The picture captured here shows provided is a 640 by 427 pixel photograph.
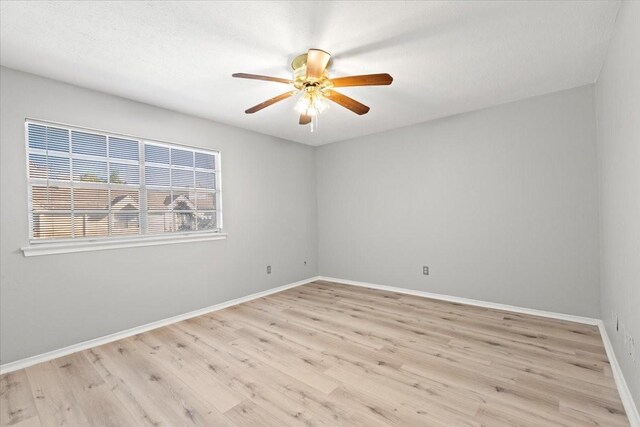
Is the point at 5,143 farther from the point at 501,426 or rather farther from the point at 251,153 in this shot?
the point at 501,426

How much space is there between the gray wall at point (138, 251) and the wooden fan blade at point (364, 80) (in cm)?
227

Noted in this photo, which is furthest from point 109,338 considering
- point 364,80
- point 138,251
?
point 364,80

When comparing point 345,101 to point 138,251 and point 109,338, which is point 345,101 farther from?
point 109,338

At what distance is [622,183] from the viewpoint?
1.89 metres

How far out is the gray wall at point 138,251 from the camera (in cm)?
236

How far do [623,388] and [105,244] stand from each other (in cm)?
426

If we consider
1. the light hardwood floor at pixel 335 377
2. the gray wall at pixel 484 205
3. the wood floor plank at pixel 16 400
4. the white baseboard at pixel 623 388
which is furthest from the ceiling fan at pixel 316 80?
the wood floor plank at pixel 16 400

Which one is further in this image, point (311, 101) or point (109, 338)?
point (109, 338)

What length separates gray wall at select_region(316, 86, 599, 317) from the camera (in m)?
3.01

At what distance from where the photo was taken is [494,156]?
3.49 metres

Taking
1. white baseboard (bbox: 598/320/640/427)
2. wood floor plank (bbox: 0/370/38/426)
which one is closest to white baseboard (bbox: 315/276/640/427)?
white baseboard (bbox: 598/320/640/427)

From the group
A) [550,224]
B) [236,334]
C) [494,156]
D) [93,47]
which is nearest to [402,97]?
[494,156]

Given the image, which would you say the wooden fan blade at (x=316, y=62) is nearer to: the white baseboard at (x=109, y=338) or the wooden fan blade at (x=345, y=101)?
the wooden fan blade at (x=345, y=101)

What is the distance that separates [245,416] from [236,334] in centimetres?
126
